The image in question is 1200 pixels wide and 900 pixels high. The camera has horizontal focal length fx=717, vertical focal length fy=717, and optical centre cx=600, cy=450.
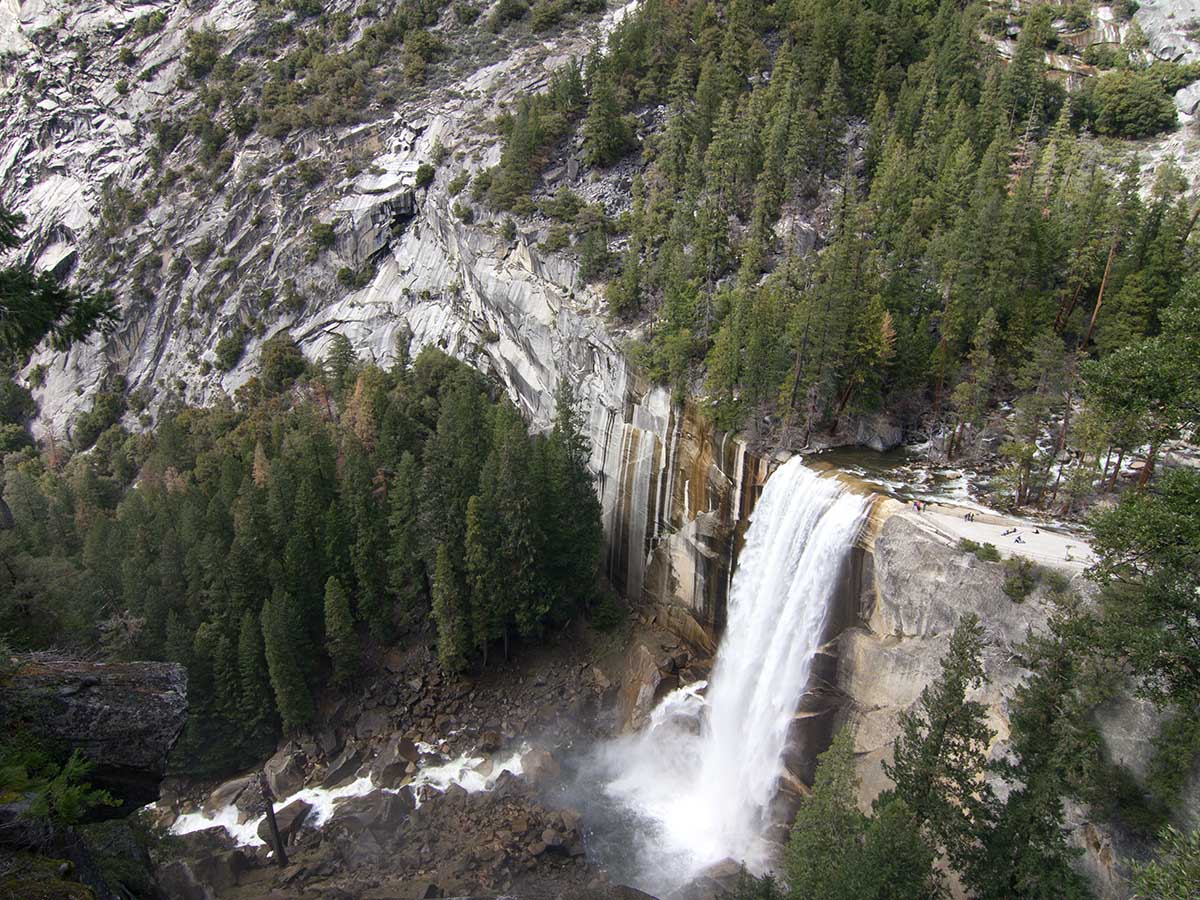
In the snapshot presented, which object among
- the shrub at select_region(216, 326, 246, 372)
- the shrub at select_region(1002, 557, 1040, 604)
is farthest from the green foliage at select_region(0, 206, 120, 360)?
the shrub at select_region(216, 326, 246, 372)

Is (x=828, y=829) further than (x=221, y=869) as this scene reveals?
No

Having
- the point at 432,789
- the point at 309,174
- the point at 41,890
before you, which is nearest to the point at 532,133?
the point at 309,174

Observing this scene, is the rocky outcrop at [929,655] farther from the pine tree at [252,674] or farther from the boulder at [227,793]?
the boulder at [227,793]

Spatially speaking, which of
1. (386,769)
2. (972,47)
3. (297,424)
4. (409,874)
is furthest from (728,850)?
(972,47)

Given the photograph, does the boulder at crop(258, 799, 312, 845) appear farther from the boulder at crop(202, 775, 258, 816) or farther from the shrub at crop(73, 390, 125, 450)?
the shrub at crop(73, 390, 125, 450)

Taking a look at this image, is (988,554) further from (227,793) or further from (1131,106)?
(1131,106)

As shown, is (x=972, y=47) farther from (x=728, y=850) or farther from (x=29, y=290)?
(x=29, y=290)
